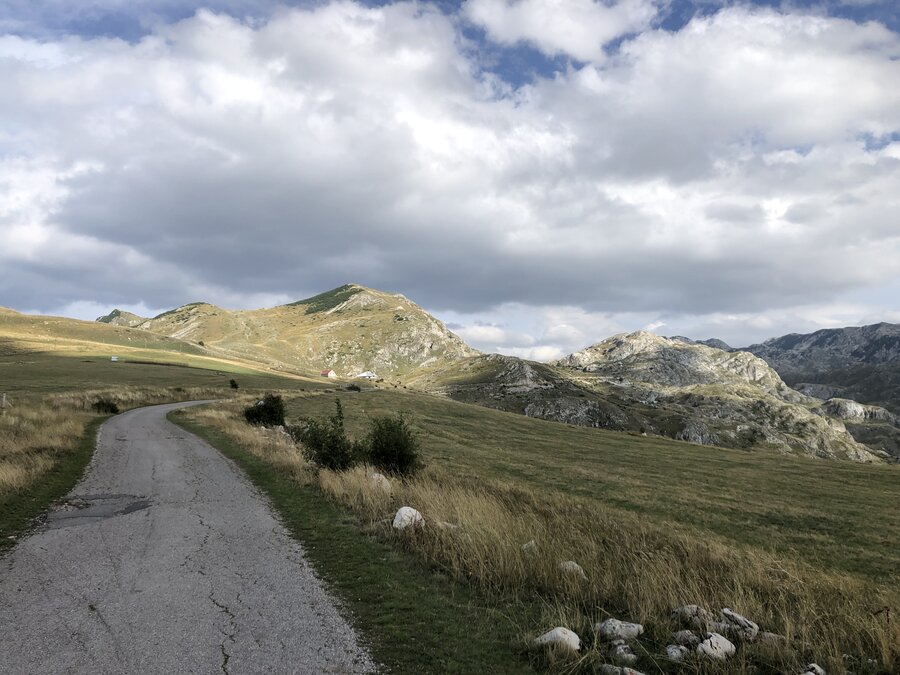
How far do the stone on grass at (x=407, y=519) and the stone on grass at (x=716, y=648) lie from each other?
640 centimetres

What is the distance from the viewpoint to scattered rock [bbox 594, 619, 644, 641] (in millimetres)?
6562

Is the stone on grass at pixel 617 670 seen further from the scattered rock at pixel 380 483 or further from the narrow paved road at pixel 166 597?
the scattered rock at pixel 380 483

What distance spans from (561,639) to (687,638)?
173cm

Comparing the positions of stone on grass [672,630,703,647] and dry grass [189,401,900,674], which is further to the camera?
stone on grass [672,630,703,647]

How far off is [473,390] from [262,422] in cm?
15555

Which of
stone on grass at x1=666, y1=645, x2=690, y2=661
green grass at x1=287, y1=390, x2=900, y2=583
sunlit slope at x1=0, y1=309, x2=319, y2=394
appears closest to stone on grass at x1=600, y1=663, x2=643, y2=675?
stone on grass at x1=666, y1=645, x2=690, y2=661

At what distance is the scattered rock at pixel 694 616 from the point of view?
22.4 ft

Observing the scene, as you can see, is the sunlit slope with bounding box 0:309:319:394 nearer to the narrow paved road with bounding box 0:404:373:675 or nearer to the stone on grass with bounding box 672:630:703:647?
the narrow paved road with bounding box 0:404:373:675

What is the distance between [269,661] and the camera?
5840mm

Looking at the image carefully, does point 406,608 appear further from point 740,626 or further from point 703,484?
point 703,484

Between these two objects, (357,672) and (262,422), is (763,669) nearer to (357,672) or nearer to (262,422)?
(357,672)

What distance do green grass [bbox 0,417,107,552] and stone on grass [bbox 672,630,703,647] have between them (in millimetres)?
12576

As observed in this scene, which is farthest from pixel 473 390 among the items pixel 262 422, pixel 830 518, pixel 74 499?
pixel 74 499

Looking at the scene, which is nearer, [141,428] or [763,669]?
[763,669]
